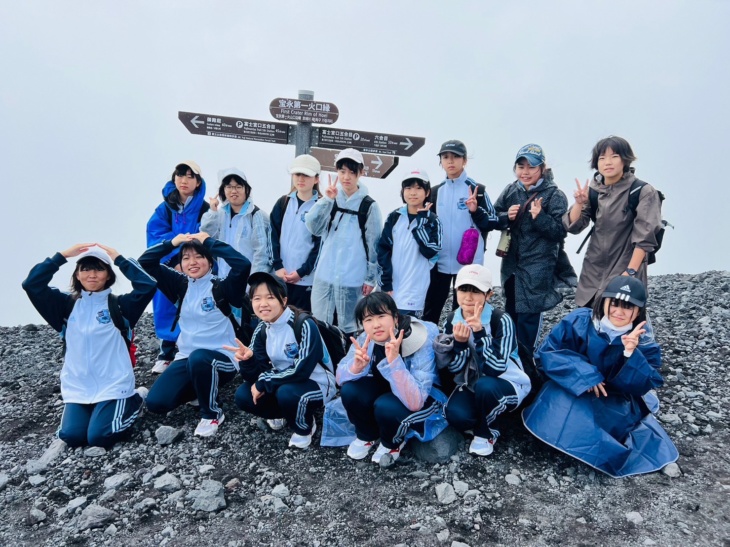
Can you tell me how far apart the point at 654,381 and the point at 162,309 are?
22.8ft

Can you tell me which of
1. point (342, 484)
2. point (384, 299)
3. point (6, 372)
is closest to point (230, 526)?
point (342, 484)

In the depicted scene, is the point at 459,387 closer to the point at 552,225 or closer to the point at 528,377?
the point at 528,377

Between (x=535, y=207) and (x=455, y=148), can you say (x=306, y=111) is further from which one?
(x=535, y=207)

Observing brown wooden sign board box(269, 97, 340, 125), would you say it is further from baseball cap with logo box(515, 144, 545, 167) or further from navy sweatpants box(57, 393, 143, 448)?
navy sweatpants box(57, 393, 143, 448)

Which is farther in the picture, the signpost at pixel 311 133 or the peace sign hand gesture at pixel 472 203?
the signpost at pixel 311 133

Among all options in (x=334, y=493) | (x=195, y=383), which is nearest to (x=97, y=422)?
(x=195, y=383)

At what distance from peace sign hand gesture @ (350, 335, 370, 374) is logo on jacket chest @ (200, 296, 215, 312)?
2356 millimetres

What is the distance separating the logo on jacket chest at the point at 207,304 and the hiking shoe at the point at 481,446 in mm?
3718

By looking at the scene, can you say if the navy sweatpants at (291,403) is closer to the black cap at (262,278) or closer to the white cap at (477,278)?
the black cap at (262,278)

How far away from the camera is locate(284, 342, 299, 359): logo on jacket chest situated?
605 centimetres

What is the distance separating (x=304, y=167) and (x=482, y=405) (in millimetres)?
4370

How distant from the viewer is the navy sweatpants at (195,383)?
646 centimetres

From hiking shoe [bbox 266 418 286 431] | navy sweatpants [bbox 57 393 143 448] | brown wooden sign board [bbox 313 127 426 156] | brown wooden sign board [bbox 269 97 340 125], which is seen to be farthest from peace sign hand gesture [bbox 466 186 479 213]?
navy sweatpants [bbox 57 393 143 448]

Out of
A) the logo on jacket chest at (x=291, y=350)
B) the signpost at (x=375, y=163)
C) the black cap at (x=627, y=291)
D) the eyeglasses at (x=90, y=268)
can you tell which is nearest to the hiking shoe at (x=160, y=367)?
the eyeglasses at (x=90, y=268)
